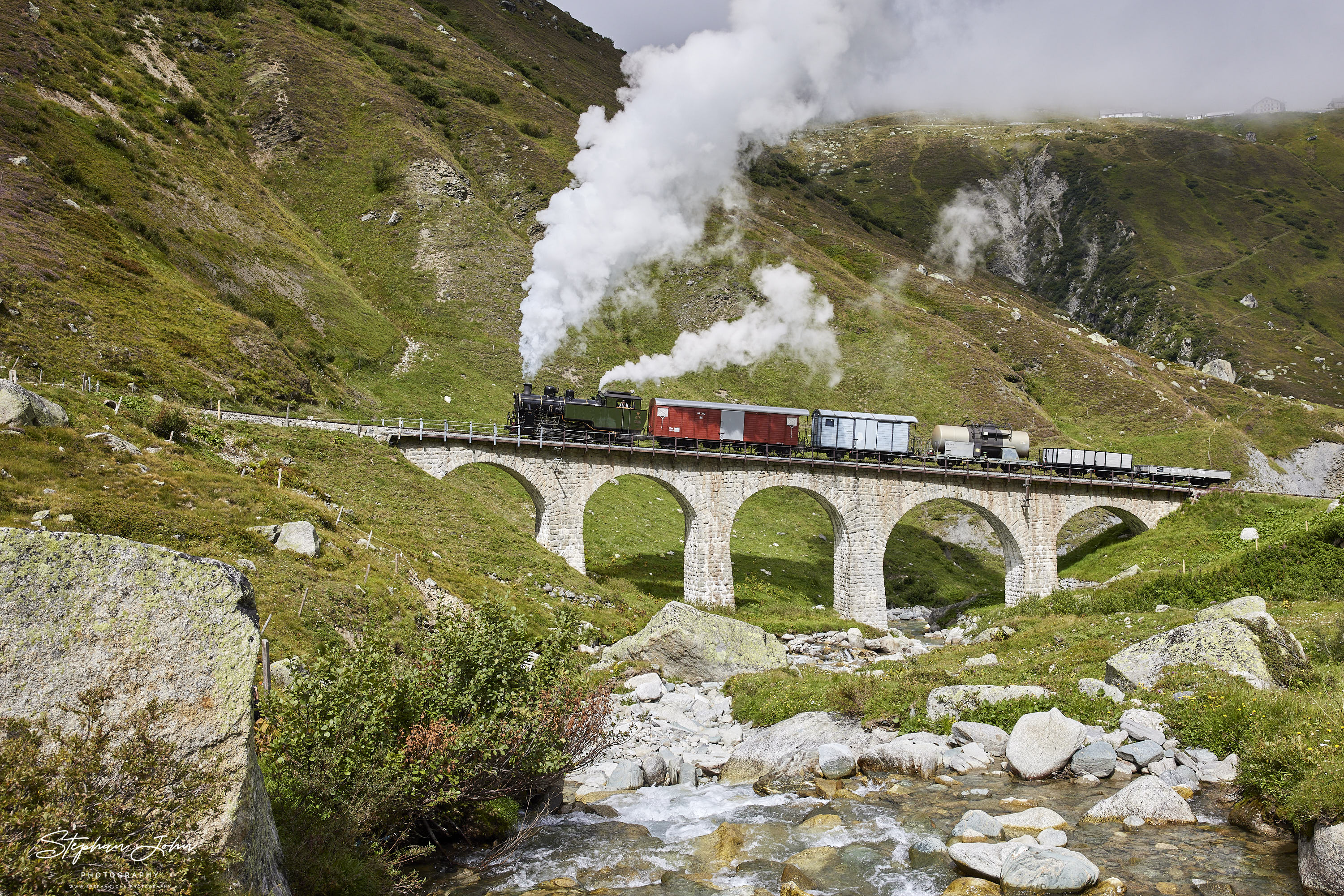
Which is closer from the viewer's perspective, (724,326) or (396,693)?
(396,693)

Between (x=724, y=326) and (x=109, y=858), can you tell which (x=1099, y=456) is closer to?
(x=724, y=326)

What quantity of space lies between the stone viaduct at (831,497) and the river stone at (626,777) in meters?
26.3

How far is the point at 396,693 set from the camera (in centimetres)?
1173

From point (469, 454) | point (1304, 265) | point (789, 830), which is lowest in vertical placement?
point (789, 830)

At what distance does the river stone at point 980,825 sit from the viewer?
12922 millimetres

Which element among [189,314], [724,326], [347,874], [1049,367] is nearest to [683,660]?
[347,874]

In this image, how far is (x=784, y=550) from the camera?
5859 cm

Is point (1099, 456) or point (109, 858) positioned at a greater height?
point (1099, 456)

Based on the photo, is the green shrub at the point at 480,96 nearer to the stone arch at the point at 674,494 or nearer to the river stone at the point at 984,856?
the stone arch at the point at 674,494

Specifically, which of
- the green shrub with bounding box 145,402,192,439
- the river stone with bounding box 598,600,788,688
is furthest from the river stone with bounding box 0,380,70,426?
the river stone with bounding box 598,600,788,688

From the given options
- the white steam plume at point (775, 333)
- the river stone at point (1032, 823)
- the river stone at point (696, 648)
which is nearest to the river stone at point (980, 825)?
the river stone at point (1032, 823)

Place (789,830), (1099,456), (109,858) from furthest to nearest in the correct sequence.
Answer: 1. (1099,456)
2. (789,830)
3. (109,858)

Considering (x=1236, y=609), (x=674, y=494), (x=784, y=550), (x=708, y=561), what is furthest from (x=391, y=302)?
(x=1236, y=609)

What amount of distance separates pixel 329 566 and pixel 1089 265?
210 m
